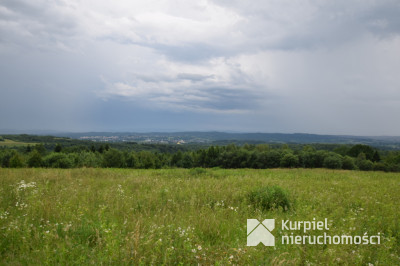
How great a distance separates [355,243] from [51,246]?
5.84m

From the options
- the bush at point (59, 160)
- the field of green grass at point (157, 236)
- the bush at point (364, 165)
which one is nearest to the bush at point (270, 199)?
the field of green grass at point (157, 236)

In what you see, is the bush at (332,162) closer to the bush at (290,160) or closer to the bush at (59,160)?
the bush at (290,160)

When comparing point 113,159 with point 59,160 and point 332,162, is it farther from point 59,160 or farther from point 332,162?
point 332,162

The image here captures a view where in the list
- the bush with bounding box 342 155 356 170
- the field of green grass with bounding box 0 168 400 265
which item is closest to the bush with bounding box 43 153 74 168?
the field of green grass with bounding box 0 168 400 265

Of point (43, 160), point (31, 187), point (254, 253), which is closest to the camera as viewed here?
point (254, 253)

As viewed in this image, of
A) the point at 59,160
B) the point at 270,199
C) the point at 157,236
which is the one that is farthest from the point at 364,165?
the point at 59,160

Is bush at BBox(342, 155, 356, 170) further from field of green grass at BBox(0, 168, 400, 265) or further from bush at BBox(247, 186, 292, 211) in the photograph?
bush at BBox(247, 186, 292, 211)

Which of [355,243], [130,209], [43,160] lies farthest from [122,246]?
[43,160]

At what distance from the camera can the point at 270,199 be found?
679cm

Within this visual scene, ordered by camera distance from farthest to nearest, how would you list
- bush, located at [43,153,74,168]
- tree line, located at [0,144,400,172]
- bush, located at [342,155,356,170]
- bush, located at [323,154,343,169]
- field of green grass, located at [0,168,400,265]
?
bush, located at [342,155,356,170] < bush, located at [323,154,343,169] < tree line, located at [0,144,400,172] < bush, located at [43,153,74,168] < field of green grass, located at [0,168,400,265]

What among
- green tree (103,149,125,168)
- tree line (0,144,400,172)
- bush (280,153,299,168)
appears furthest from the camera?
green tree (103,149,125,168)

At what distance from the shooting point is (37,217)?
15.8 feet

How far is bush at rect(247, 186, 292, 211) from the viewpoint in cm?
661

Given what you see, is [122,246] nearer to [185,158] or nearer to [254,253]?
[254,253]
